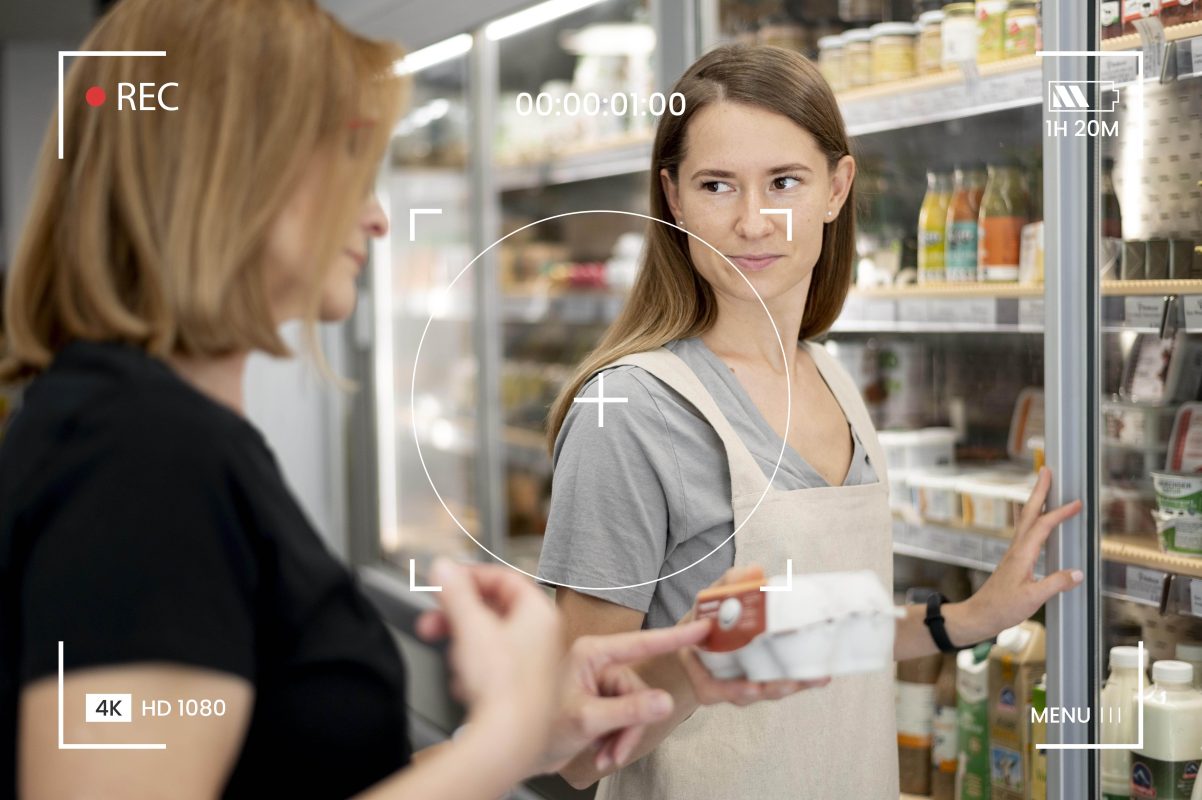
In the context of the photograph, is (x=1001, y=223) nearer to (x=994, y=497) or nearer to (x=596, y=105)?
(x=994, y=497)

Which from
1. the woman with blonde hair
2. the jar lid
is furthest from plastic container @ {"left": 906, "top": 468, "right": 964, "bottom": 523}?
the woman with blonde hair

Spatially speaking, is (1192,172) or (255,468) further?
(1192,172)

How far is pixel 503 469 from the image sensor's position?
11.2 feet

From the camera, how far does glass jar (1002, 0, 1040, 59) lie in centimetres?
175

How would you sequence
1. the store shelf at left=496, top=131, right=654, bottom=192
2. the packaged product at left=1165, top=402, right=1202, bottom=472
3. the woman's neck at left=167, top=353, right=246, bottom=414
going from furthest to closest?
the store shelf at left=496, top=131, right=654, bottom=192 < the packaged product at left=1165, top=402, right=1202, bottom=472 < the woman's neck at left=167, top=353, right=246, bottom=414

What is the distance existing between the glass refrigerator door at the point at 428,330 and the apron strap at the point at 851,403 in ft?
7.94

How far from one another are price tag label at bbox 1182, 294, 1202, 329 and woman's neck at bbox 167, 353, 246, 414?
4.19ft

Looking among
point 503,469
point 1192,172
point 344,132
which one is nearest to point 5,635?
point 344,132

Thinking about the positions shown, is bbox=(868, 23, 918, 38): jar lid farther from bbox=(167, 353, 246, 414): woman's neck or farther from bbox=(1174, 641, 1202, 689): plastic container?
bbox=(167, 353, 246, 414): woman's neck

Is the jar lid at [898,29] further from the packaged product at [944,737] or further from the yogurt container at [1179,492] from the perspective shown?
the packaged product at [944,737]

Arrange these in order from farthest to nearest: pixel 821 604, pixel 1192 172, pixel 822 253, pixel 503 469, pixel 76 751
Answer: pixel 503 469 → pixel 1192 172 → pixel 822 253 → pixel 821 604 → pixel 76 751

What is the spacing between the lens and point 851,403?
4.81 feet

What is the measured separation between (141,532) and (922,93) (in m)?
1.61

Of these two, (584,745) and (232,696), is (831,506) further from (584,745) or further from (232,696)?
(232,696)
